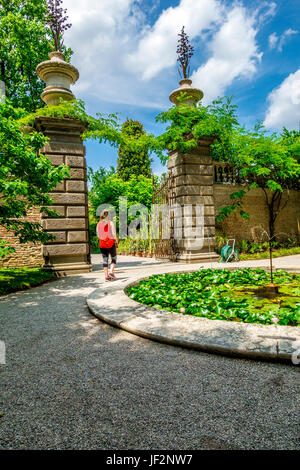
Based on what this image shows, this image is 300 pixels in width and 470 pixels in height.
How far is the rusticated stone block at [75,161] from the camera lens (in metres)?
9.23

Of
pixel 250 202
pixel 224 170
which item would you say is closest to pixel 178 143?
pixel 224 170

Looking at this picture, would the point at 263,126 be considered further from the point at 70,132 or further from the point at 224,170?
the point at 70,132

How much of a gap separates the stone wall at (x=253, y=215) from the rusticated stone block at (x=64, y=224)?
6.10m

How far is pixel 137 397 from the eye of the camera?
1927mm

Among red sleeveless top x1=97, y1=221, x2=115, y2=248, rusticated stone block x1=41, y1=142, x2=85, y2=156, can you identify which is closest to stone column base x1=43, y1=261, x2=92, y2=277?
red sleeveless top x1=97, y1=221, x2=115, y2=248

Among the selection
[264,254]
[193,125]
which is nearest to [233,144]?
[193,125]

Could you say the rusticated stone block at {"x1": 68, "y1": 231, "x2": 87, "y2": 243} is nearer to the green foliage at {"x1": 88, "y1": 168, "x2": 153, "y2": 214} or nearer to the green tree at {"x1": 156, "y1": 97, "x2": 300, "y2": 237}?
the green tree at {"x1": 156, "y1": 97, "x2": 300, "y2": 237}

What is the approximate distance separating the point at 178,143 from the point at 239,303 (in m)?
8.19

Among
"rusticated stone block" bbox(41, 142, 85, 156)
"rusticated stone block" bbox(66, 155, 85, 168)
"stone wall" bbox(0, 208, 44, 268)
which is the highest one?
"rusticated stone block" bbox(41, 142, 85, 156)

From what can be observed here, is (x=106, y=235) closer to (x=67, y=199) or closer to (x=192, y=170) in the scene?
(x=67, y=199)

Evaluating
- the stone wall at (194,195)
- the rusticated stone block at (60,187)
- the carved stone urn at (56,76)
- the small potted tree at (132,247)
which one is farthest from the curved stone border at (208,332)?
the small potted tree at (132,247)

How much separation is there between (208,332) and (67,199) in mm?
7463

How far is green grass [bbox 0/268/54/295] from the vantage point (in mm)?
6270

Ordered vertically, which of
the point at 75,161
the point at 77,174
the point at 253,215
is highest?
the point at 75,161
